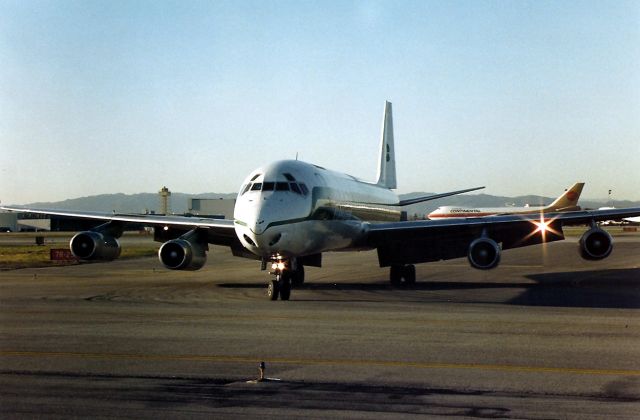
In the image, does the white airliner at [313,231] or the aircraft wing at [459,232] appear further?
the aircraft wing at [459,232]

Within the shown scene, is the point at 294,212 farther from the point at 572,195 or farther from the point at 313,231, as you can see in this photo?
the point at 572,195

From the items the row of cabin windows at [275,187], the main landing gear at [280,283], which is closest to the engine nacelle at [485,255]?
the row of cabin windows at [275,187]

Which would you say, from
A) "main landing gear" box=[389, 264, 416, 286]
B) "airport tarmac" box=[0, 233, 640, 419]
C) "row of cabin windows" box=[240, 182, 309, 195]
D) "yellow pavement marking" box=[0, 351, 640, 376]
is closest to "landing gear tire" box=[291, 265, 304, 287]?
"airport tarmac" box=[0, 233, 640, 419]

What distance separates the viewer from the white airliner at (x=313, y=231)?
25203 millimetres

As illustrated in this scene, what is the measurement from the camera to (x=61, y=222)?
526ft

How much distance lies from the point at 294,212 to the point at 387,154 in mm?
28750

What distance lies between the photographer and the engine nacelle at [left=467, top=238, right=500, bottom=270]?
26.7 meters

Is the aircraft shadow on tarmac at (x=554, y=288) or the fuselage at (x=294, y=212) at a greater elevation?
the fuselage at (x=294, y=212)

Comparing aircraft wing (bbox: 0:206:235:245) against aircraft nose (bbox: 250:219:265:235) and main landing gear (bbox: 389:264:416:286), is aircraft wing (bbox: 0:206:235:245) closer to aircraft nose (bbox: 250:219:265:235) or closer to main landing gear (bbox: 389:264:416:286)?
aircraft nose (bbox: 250:219:265:235)

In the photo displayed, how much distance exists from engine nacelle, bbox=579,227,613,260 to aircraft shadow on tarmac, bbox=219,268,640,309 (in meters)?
1.37

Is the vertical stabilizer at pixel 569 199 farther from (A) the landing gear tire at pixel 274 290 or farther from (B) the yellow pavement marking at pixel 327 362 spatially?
(B) the yellow pavement marking at pixel 327 362

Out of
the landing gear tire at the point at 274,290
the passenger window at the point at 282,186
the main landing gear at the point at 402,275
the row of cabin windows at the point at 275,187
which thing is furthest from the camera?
Answer: the main landing gear at the point at 402,275

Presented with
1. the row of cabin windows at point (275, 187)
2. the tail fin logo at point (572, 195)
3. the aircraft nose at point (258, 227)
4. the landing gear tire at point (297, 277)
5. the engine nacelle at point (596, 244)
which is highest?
the tail fin logo at point (572, 195)

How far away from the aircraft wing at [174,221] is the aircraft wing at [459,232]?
5824mm
